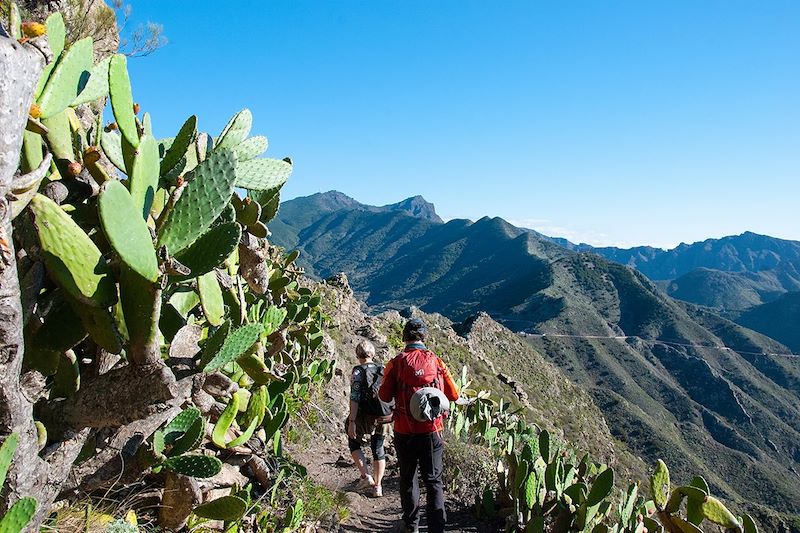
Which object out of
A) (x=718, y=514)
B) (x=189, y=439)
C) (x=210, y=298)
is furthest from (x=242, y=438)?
(x=718, y=514)

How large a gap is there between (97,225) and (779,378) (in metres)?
84.4

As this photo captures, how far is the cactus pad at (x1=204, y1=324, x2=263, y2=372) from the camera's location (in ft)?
6.39

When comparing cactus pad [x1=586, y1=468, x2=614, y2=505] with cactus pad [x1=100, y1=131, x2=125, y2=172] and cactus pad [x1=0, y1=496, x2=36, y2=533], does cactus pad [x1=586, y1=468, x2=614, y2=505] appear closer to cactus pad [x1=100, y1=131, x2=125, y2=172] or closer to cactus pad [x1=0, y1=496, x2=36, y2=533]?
cactus pad [x1=0, y1=496, x2=36, y2=533]

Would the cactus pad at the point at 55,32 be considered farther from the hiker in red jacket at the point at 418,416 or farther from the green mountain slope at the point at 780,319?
the green mountain slope at the point at 780,319

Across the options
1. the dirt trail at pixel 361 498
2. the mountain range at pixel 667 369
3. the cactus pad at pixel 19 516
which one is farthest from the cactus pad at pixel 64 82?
the mountain range at pixel 667 369

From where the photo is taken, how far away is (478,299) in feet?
343

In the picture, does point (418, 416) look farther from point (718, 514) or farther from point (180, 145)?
point (180, 145)

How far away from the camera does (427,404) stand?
10.9ft

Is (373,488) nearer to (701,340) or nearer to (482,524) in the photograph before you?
(482,524)

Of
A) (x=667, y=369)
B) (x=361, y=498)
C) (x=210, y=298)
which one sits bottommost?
(x=667, y=369)

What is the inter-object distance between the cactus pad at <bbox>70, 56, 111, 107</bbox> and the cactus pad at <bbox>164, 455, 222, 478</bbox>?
142cm

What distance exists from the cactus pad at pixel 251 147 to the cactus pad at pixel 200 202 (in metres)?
0.82

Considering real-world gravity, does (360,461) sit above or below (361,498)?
above

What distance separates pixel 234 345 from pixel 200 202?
539 mm
